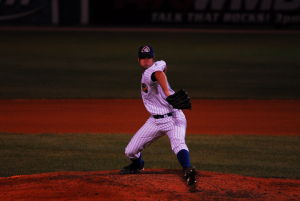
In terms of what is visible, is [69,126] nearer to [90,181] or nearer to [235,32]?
[90,181]

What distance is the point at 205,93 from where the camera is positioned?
16.7 m

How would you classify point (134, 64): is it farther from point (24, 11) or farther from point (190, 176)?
point (190, 176)

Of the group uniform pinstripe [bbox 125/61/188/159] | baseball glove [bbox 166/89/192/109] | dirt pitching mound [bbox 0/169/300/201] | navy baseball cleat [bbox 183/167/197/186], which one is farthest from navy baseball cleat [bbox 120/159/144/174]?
baseball glove [bbox 166/89/192/109]

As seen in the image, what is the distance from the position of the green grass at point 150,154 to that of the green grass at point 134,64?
16.4ft

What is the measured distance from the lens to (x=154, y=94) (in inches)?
290

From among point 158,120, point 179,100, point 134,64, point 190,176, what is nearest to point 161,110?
point 158,120

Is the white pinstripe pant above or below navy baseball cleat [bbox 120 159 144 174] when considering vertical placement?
above

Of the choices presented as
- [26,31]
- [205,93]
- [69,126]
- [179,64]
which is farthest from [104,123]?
[26,31]

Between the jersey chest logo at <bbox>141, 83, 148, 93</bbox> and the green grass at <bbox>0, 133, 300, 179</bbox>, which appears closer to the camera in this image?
the jersey chest logo at <bbox>141, 83, 148, 93</bbox>

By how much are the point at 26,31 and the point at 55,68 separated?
12986 millimetres

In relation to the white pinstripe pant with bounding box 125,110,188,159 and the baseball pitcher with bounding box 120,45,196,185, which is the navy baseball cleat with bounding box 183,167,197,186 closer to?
the baseball pitcher with bounding box 120,45,196,185

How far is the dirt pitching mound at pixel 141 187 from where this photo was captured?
6.77 metres

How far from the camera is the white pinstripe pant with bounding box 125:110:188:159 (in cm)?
734

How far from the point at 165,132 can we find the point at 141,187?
0.73m
